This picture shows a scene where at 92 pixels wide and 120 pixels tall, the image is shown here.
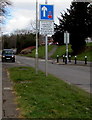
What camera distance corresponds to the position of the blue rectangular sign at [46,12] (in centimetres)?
1543

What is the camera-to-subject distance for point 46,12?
1560cm

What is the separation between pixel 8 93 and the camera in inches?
419

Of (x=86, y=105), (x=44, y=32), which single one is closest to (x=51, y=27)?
(x=44, y=32)

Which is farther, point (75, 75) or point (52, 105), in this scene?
point (75, 75)

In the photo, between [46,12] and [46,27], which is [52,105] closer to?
[46,27]

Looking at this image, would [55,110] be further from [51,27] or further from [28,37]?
[28,37]

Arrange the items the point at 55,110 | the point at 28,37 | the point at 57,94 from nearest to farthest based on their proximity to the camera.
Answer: the point at 55,110
the point at 57,94
the point at 28,37

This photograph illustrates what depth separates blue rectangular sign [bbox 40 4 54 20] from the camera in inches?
607

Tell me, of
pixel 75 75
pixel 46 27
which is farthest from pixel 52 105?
pixel 75 75

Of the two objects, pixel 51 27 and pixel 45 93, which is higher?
pixel 51 27

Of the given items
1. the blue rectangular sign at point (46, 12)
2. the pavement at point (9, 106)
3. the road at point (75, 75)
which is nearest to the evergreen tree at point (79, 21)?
the road at point (75, 75)

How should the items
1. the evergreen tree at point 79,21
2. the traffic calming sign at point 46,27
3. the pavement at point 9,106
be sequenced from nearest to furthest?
the pavement at point 9,106
the traffic calming sign at point 46,27
the evergreen tree at point 79,21

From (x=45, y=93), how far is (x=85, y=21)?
40.7 m

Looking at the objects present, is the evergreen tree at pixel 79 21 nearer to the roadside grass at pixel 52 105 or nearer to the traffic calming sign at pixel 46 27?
the traffic calming sign at pixel 46 27
